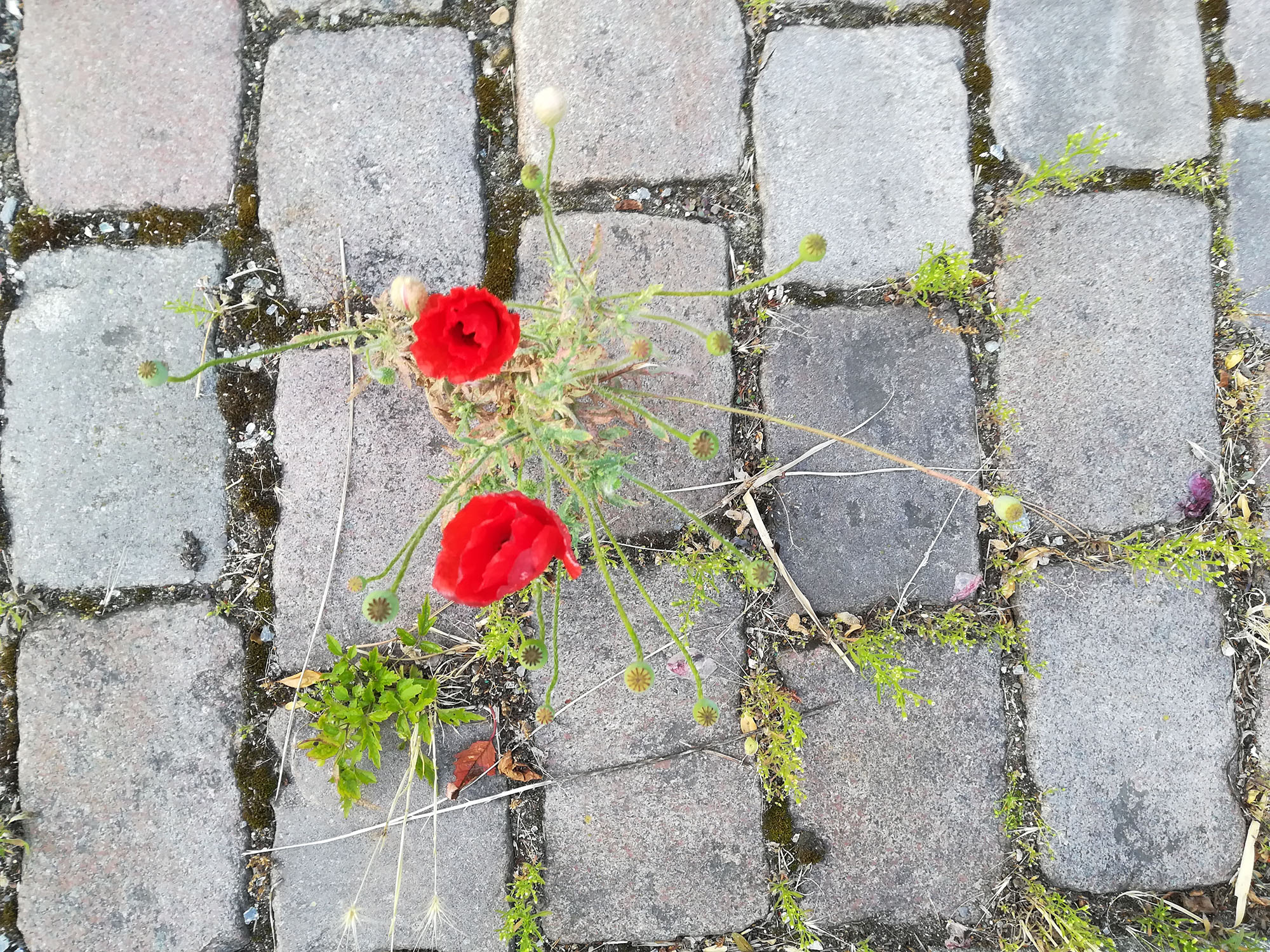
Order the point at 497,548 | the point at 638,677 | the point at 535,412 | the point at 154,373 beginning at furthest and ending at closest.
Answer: the point at 535,412 < the point at 638,677 < the point at 154,373 < the point at 497,548

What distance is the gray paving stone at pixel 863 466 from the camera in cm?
220

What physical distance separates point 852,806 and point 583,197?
1719 millimetres

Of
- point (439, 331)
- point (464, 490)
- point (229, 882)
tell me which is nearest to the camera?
point (439, 331)

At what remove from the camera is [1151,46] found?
7.38 ft

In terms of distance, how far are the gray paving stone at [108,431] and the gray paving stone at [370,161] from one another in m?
0.26

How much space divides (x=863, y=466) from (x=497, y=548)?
3.72 ft

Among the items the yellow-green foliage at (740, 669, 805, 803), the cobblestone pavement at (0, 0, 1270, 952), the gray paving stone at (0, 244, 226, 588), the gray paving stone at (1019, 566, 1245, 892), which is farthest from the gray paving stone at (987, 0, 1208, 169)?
the gray paving stone at (0, 244, 226, 588)

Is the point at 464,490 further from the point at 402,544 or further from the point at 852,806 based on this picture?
the point at 852,806

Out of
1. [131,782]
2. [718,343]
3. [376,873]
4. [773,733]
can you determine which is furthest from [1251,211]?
[131,782]

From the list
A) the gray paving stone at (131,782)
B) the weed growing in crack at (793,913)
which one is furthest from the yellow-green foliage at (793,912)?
the gray paving stone at (131,782)

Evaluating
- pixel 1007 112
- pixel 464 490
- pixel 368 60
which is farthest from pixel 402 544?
pixel 1007 112

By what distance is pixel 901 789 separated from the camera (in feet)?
7.22

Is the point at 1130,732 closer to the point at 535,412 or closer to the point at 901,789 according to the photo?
the point at 901,789

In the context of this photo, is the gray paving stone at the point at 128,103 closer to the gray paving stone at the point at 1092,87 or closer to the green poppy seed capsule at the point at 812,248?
the green poppy seed capsule at the point at 812,248
